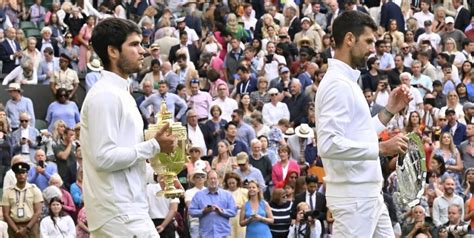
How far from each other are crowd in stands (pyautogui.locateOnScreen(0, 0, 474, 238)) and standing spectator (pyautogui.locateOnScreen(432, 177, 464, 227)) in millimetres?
19

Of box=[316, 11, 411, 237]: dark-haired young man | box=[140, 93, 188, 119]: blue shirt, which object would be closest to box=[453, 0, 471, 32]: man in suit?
box=[140, 93, 188, 119]: blue shirt

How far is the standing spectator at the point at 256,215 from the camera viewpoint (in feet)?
65.7

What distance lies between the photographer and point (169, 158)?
30.0 feet

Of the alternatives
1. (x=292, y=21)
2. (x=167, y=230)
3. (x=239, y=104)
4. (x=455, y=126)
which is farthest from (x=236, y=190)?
(x=292, y=21)

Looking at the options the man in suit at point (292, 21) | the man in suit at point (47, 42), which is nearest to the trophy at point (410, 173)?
the man in suit at point (47, 42)

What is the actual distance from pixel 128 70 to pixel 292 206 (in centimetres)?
1172

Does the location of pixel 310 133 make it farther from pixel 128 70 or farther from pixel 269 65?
pixel 128 70

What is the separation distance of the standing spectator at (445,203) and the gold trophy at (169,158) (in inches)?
455

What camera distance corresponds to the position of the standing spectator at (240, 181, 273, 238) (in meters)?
20.0

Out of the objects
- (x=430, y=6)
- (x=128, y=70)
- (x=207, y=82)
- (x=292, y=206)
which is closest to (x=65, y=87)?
(x=207, y=82)

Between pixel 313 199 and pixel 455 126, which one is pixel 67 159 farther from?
pixel 455 126

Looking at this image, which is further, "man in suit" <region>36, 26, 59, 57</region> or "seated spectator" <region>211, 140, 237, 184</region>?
"man in suit" <region>36, 26, 59, 57</region>

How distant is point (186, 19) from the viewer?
30750mm

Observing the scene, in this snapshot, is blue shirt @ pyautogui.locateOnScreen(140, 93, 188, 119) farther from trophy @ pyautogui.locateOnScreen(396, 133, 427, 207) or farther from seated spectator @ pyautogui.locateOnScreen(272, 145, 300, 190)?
trophy @ pyautogui.locateOnScreen(396, 133, 427, 207)
